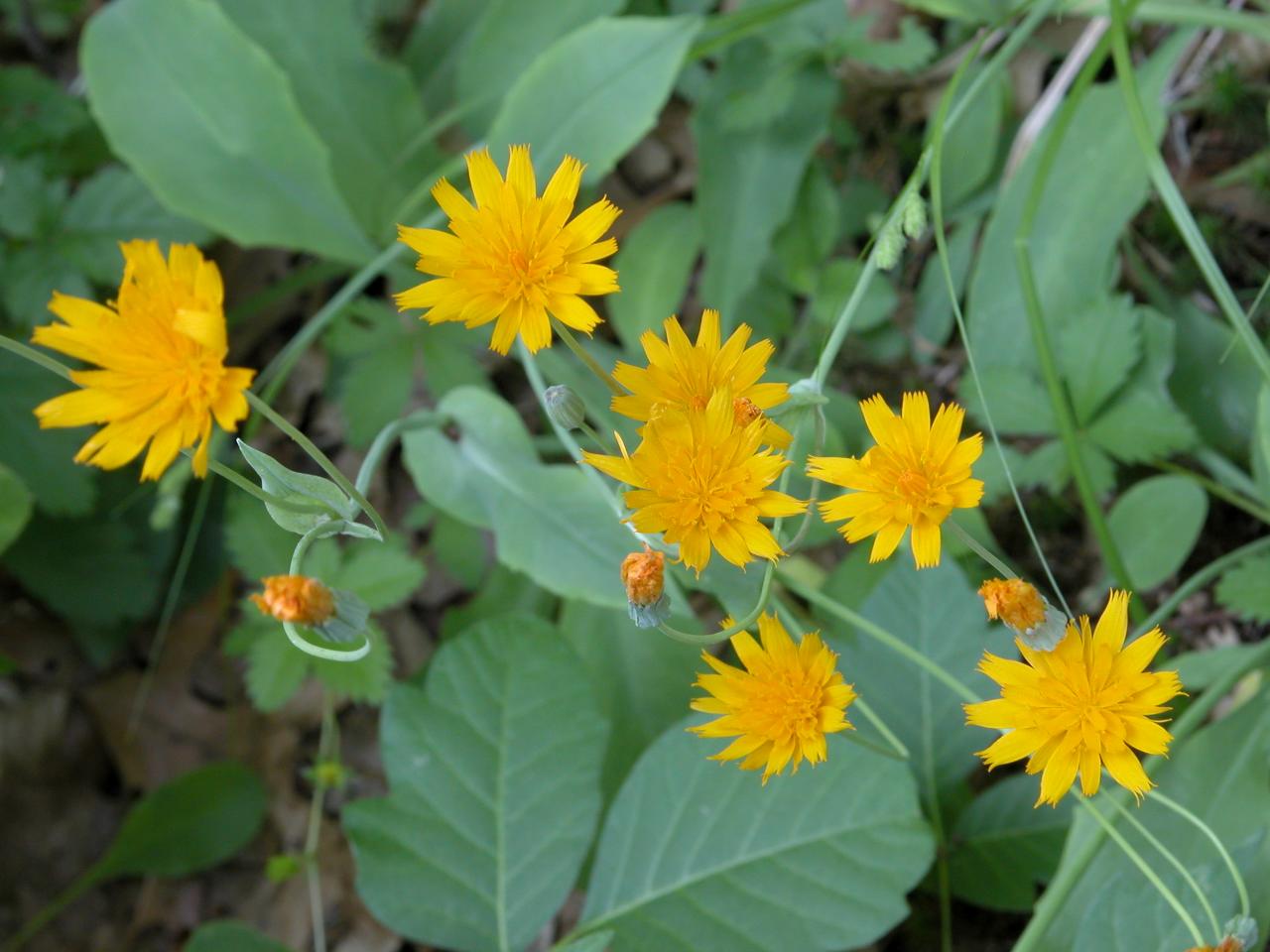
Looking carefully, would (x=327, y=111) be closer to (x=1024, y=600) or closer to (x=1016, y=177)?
(x=1016, y=177)

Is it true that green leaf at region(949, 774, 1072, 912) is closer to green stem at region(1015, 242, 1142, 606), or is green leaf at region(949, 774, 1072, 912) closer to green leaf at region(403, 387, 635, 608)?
green stem at region(1015, 242, 1142, 606)

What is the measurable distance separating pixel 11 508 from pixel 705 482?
119cm

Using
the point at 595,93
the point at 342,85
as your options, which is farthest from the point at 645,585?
the point at 342,85

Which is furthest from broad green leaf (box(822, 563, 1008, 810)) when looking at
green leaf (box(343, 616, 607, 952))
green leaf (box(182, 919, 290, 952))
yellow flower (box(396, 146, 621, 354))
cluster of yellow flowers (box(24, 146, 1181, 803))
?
green leaf (box(182, 919, 290, 952))

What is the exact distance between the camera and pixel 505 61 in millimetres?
2004

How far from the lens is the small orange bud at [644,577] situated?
0.90 metres

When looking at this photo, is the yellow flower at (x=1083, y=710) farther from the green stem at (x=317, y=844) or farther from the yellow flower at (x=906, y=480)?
the green stem at (x=317, y=844)

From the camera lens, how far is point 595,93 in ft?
5.81

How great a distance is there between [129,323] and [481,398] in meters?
0.69

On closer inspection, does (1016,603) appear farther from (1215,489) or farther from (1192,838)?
(1215,489)

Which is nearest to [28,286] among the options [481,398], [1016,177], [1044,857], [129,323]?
[481,398]

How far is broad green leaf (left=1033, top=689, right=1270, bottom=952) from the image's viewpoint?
114cm

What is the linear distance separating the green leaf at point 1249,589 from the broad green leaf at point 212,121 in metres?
1.42

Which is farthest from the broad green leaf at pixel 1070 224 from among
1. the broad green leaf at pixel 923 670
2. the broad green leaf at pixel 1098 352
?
the broad green leaf at pixel 923 670
